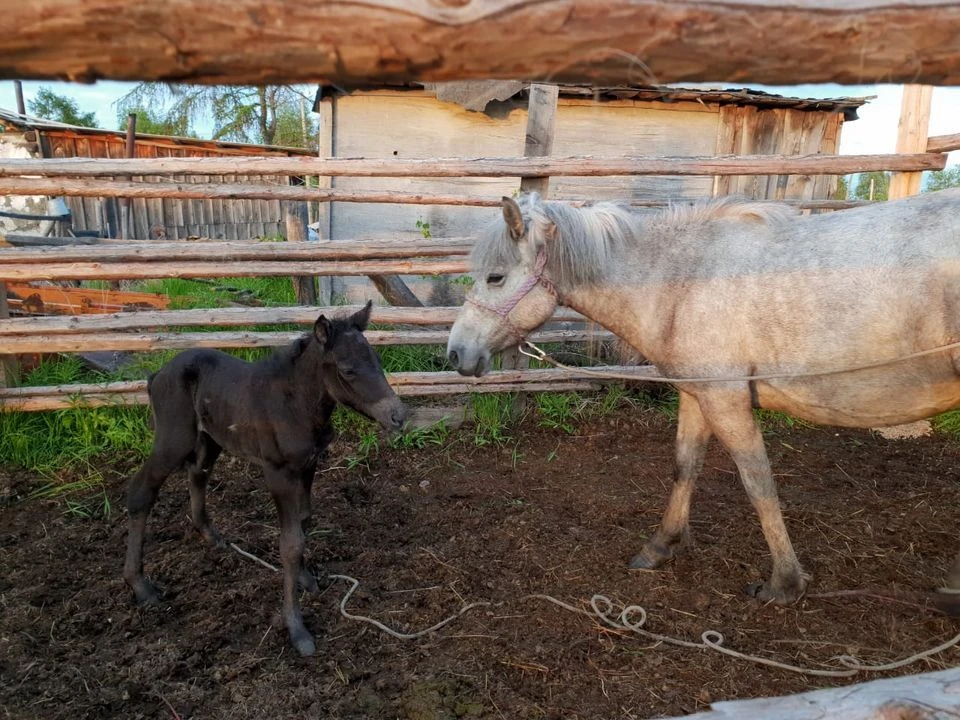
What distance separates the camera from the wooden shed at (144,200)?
15.4m

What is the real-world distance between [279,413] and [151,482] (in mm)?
898

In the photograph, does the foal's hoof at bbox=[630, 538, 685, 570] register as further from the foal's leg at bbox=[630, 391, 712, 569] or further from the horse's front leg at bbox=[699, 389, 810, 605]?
the horse's front leg at bbox=[699, 389, 810, 605]

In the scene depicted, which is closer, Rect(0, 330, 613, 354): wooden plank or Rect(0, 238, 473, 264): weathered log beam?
Rect(0, 238, 473, 264): weathered log beam

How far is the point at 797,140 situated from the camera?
29.8 feet

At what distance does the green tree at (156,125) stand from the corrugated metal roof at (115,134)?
454 centimetres

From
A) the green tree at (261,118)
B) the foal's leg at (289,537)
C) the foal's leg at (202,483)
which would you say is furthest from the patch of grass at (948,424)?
the green tree at (261,118)

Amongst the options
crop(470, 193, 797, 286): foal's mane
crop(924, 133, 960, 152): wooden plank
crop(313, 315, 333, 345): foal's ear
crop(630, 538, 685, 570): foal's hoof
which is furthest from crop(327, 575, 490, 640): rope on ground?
crop(924, 133, 960, 152): wooden plank

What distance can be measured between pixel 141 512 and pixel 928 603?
4213mm

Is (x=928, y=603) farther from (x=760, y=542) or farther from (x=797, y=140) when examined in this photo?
(x=797, y=140)

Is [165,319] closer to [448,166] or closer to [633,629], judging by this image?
[448,166]

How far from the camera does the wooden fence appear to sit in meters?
4.64

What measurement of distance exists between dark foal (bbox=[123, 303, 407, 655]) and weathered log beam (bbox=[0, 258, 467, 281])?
152cm

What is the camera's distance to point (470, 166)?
4758 mm

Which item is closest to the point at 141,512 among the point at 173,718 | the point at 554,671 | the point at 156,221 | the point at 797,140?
the point at 173,718
